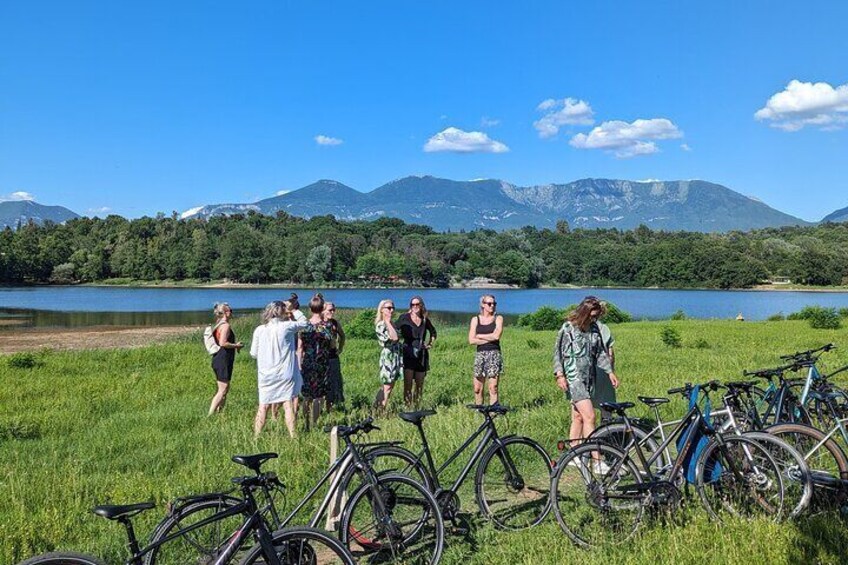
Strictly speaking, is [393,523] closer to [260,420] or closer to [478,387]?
[260,420]

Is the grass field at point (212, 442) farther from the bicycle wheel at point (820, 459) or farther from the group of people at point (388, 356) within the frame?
the group of people at point (388, 356)

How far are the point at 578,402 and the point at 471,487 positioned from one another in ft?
4.70

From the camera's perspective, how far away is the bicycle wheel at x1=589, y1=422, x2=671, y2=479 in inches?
196

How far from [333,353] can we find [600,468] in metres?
5.37

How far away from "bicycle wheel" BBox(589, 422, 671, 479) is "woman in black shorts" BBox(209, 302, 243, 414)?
247 inches

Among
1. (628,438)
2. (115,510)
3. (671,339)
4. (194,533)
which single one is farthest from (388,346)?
(671,339)

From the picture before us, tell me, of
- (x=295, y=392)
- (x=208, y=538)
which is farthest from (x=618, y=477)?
(x=295, y=392)

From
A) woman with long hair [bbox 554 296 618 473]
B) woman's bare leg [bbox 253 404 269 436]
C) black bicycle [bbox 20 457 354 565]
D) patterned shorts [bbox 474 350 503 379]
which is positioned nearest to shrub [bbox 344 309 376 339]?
patterned shorts [bbox 474 350 503 379]

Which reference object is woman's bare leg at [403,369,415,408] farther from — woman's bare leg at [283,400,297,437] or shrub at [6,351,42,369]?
shrub at [6,351,42,369]

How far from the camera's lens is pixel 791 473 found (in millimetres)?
4539

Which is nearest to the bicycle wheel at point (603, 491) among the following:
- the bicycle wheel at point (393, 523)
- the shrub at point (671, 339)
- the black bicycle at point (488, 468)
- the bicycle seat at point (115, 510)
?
the black bicycle at point (488, 468)

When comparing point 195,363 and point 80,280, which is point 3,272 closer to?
point 80,280

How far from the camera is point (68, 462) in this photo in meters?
7.15

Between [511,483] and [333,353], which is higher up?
[333,353]
